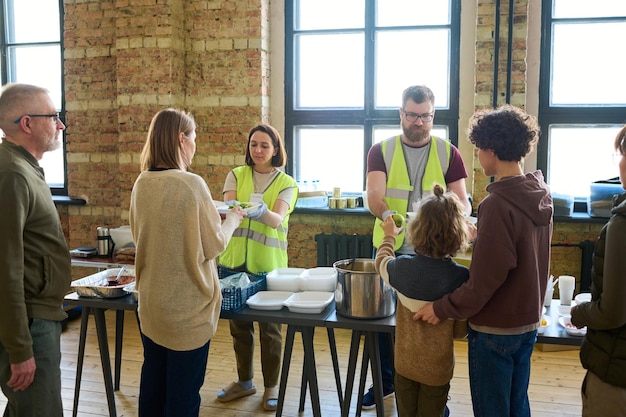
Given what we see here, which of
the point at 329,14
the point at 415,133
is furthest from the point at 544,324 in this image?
the point at 329,14

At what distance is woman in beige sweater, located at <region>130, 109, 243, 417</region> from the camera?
2221mm

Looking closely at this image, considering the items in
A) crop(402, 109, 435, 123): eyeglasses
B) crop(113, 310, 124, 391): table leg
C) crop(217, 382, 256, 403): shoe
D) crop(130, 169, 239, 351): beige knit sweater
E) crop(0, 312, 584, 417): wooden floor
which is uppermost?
crop(402, 109, 435, 123): eyeglasses

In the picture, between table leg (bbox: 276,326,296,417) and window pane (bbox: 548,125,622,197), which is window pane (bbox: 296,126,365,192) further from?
table leg (bbox: 276,326,296,417)

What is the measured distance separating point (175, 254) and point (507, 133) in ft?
4.14

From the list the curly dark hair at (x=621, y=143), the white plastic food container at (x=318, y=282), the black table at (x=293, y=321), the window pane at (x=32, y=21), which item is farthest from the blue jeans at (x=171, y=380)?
the window pane at (x=32, y=21)

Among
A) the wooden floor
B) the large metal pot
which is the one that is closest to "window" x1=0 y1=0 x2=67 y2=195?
the wooden floor

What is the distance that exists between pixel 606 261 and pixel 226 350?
117 inches

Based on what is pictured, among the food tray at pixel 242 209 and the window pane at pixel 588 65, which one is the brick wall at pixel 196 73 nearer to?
the window pane at pixel 588 65

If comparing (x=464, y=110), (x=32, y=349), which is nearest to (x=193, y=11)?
(x=464, y=110)

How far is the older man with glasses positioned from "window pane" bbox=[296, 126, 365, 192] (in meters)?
3.19

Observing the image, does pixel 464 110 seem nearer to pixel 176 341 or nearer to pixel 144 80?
pixel 144 80

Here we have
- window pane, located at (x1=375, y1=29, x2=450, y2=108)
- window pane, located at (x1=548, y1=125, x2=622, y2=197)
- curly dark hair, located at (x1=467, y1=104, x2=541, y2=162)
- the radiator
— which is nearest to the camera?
A: curly dark hair, located at (x1=467, y1=104, x2=541, y2=162)

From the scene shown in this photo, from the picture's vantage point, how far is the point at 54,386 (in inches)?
82.8

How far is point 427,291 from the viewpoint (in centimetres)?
213
